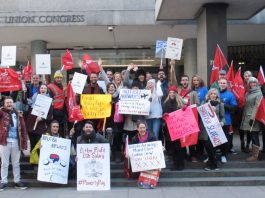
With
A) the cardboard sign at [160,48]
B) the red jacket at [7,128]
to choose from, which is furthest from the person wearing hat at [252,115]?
the red jacket at [7,128]

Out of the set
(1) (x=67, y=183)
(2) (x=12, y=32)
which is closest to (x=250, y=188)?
(1) (x=67, y=183)

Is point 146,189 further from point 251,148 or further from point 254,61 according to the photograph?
point 254,61

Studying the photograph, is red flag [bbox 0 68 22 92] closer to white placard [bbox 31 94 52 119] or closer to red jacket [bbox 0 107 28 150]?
white placard [bbox 31 94 52 119]

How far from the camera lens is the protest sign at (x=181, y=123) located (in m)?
9.40

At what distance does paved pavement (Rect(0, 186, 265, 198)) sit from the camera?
8.39 m

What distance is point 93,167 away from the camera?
881 centimetres

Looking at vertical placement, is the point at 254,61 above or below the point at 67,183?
above

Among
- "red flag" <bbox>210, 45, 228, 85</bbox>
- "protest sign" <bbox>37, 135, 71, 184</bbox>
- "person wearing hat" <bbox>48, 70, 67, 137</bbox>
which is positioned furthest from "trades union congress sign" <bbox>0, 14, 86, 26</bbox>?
"protest sign" <bbox>37, 135, 71, 184</bbox>

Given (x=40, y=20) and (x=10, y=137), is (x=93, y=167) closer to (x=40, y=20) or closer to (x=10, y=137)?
(x=10, y=137)

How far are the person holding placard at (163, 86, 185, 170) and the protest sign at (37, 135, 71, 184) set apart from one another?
222 centimetres

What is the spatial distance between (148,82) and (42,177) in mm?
3046

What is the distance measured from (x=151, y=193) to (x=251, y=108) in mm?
3139

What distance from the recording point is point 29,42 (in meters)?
17.2

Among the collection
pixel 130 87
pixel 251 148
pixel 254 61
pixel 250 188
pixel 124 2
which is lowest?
pixel 250 188
